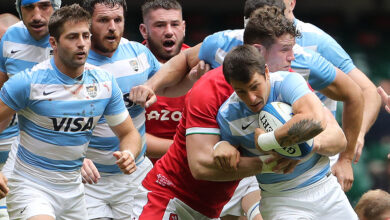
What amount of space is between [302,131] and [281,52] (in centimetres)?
81

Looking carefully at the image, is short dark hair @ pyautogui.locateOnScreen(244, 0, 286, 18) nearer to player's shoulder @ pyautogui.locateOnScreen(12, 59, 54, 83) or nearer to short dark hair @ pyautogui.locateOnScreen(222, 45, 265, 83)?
short dark hair @ pyautogui.locateOnScreen(222, 45, 265, 83)

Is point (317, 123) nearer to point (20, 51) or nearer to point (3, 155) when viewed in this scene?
point (20, 51)

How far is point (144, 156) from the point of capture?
6633mm

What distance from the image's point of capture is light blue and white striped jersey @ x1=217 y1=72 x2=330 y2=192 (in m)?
4.48

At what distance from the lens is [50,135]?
539 centimetres

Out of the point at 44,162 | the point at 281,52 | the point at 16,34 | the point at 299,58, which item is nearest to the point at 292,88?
the point at 281,52

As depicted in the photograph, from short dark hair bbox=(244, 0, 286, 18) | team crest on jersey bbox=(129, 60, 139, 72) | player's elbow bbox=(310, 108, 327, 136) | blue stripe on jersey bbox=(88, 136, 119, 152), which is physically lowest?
blue stripe on jersey bbox=(88, 136, 119, 152)

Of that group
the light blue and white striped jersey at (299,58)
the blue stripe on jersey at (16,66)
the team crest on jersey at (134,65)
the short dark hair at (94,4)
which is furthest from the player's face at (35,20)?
the light blue and white striped jersey at (299,58)

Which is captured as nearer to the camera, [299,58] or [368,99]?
[299,58]

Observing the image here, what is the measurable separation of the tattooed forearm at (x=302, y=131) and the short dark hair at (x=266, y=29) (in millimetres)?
807

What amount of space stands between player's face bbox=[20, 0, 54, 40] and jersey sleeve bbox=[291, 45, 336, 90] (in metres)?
2.16

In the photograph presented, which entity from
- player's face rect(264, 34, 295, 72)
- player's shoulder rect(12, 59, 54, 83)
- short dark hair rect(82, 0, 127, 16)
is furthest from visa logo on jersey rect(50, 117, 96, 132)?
player's face rect(264, 34, 295, 72)

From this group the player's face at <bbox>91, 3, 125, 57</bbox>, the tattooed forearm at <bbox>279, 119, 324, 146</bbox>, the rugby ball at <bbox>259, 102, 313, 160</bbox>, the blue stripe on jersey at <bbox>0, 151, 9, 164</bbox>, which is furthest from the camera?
the blue stripe on jersey at <bbox>0, 151, 9, 164</bbox>

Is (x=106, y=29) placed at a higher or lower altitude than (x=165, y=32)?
higher
